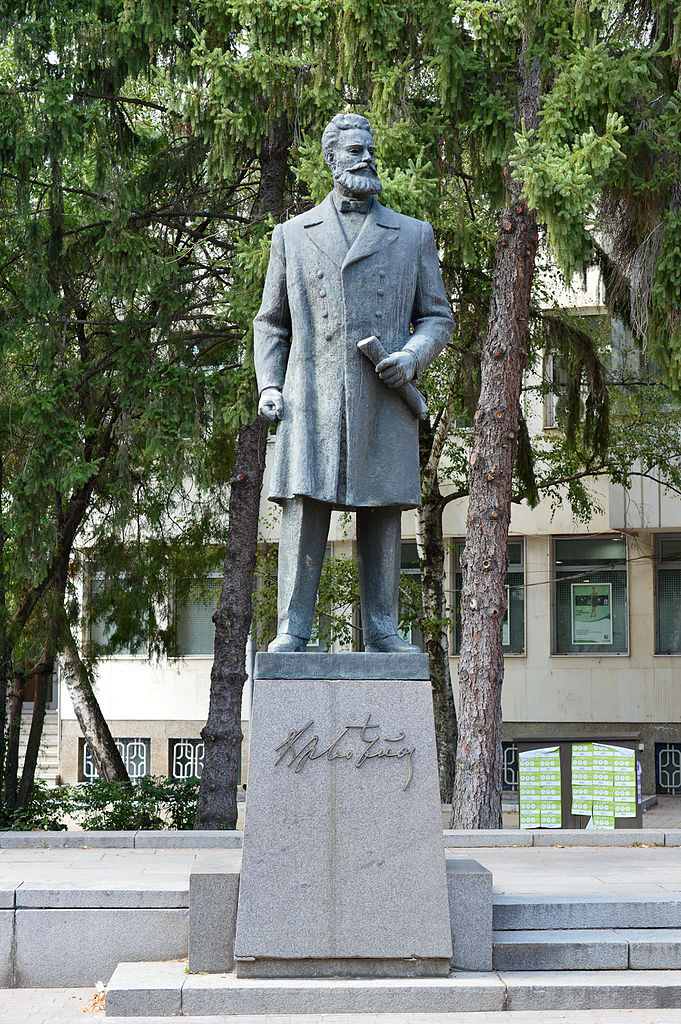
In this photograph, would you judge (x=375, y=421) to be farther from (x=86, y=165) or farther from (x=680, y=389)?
(x=86, y=165)

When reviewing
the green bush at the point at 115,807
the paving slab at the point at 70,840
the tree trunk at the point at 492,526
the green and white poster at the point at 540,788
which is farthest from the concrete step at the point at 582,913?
the green bush at the point at 115,807

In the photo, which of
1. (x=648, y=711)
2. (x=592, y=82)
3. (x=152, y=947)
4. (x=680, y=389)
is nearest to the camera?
(x=152, y=947)

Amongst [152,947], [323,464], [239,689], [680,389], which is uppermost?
[680,389]

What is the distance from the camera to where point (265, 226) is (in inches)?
480

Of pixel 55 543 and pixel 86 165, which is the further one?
pixel 86 165

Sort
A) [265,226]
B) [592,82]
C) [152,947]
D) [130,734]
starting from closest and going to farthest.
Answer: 1. [152,947]
2. [592,82]
3. [265,226]
4. [130,734]

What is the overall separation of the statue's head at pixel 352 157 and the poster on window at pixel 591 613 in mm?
19502

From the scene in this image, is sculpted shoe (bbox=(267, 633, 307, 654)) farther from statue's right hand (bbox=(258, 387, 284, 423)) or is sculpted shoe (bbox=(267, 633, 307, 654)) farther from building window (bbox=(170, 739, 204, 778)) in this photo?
building window (bbox=(170, 739, 204, 778))

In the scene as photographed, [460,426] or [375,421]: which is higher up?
[460,426]

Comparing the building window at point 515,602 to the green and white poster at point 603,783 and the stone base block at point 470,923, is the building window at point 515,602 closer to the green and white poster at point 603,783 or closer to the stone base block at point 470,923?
the green and white poster at point 603,783

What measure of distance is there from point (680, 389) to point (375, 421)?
577 cm

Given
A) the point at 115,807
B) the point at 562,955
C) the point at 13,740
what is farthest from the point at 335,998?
the point at 13,740

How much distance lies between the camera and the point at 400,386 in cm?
637

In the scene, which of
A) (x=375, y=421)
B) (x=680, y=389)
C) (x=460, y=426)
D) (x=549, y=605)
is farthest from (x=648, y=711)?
(x=375, y=421)
